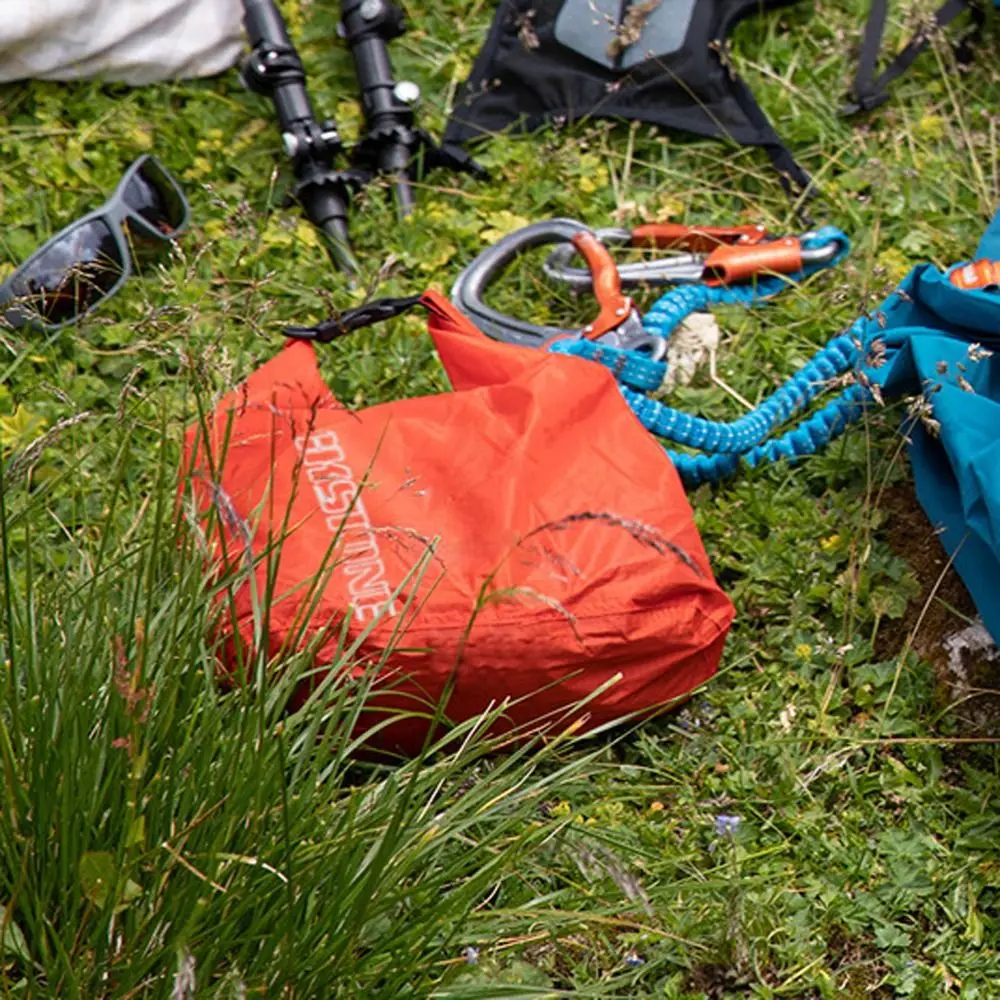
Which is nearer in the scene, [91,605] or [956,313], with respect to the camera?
[91,605]

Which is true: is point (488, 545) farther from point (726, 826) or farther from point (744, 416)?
point (744, 416)

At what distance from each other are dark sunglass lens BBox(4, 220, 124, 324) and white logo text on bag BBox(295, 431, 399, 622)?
30.5 inches

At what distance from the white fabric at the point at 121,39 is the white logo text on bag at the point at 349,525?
159 centimetres

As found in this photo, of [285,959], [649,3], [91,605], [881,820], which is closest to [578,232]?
[649,3]

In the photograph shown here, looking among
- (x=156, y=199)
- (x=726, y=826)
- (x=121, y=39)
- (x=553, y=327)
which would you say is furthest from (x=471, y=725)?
(x=121, y=39)

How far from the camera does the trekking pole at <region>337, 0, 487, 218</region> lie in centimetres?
379

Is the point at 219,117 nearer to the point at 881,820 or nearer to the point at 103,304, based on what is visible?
the point at 103,304

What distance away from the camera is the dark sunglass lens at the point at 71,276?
10.8ft

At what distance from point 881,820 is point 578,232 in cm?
148

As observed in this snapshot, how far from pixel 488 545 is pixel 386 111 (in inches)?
62.0

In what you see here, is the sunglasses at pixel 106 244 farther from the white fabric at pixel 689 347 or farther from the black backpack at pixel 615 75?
the white fabric at pixel 689 347

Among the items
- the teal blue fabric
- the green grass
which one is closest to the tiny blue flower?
the green grass

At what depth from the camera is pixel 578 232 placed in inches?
138

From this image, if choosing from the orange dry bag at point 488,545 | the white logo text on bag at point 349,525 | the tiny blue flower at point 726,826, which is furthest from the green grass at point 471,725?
the white logo text on bag at point 349,525
